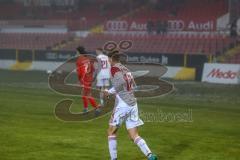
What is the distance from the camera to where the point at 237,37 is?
127 ft

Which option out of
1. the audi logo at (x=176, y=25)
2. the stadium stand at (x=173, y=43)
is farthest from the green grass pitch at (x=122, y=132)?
the audi logo at (x=176, y=25)

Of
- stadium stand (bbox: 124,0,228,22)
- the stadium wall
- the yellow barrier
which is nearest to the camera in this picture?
the stadium wall

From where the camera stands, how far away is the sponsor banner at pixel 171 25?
1698 inches

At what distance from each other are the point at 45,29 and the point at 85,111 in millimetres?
33776

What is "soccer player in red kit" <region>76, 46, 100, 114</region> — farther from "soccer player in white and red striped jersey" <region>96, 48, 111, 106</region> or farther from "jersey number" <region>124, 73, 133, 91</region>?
"jersey number" <region>124, 73, 133, 91</region>

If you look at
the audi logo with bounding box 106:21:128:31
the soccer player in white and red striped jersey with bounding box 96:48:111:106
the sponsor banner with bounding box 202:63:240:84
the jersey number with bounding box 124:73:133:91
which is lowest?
the sponsor banner with bounding box 202:63:240:84

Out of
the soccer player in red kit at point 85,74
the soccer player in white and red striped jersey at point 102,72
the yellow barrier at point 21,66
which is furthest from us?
the yellow barrier at point 21,66

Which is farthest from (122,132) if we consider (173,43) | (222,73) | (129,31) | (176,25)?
(129,31)

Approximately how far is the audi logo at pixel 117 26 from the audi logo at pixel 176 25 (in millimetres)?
4603

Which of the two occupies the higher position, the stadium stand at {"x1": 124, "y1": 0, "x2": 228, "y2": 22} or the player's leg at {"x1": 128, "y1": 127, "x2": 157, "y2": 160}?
the stadium stand at {"x1": 124, "y1": 0, "x2": 228, "y2": 22}

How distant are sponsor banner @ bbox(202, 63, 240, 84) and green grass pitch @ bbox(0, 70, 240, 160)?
7.11 metres

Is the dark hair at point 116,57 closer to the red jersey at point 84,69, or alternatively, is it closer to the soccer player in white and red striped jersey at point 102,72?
the red jersey at point 84,69

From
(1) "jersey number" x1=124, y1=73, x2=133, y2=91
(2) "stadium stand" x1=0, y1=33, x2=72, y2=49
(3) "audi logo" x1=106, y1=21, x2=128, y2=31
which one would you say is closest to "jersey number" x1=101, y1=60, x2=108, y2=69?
(1) "jersey number" x1=124, y1=73, x2=133, y2=91

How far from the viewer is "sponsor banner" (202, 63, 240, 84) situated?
31438mm
